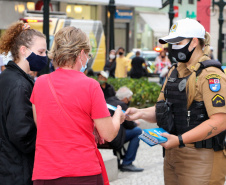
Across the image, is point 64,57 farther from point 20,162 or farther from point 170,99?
point 170,99

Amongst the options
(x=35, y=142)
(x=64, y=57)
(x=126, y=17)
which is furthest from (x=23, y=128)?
(x=126, y=17)

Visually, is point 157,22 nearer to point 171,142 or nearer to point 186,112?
point 186,112

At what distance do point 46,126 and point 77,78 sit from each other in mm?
345

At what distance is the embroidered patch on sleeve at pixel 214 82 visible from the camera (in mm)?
3283

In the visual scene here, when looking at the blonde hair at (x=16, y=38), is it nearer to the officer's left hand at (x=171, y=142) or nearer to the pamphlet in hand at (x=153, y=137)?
the pamphlet in hand at (x=153, y=137)

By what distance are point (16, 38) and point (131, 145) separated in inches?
180

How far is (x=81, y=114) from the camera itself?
281cm

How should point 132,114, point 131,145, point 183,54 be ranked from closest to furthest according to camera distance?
point 183,54
point 132,114
point 131,145

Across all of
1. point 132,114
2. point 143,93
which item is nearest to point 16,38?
point 132,114

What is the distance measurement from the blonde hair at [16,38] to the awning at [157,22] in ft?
100

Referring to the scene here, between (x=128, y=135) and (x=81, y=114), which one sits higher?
(x=81, y=114)

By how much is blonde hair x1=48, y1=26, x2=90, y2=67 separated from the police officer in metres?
0.87

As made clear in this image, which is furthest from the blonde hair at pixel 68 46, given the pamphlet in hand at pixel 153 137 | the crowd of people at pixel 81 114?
the pamphlet in hand at pixel 153 137

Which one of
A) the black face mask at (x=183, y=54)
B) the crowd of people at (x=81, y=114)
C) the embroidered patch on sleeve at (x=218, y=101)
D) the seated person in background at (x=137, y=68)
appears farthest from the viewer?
the seated person in background at (x=137, y=68)
